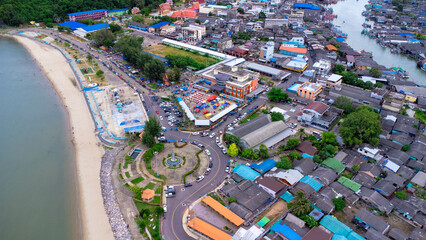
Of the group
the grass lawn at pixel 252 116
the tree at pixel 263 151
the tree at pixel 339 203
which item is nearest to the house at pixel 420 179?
the tree at pixel 339 203

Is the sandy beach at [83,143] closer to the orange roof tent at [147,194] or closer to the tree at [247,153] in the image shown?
the orange roof tent at [147,194]

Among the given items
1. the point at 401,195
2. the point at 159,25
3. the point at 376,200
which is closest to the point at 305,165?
the point at 376,200

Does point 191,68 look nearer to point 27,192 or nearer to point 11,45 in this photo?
point 27,192

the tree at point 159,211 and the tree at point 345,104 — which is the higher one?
the tree at point 345,104

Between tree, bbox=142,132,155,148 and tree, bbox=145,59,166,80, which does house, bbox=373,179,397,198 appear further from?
tree, bbox=145,59,166,80

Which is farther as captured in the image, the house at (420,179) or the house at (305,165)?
the house at (305,165)
